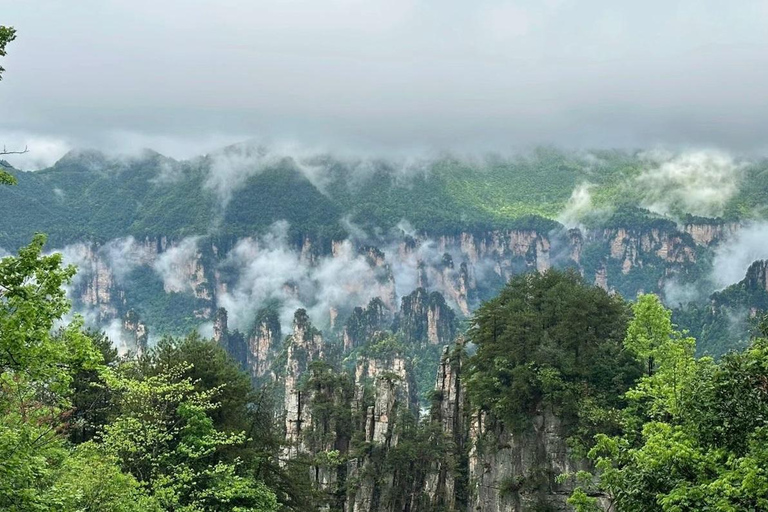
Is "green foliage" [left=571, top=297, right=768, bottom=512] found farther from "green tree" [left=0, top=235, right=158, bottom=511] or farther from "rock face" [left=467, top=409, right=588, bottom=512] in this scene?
"rock face" [left=467, top=409, right=588, bottom=512]

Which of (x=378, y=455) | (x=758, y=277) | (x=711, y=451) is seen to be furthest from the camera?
(x=758, y=277)

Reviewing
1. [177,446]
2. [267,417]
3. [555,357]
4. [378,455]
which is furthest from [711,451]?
[378,455]

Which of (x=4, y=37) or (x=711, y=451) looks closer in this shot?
(x=4, y=37)

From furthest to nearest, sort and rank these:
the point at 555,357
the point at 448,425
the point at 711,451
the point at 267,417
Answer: the point at 448,425 → the point at 555,357 → the point at 267,417 → the point at 711,451

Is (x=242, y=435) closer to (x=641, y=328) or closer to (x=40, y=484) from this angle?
(x=40, y=484)

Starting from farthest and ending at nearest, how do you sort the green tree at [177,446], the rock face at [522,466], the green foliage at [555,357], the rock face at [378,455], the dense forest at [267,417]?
the rock face at [378,455]
the rock face at [522,466]
the green foliage at [555,357]
the green tree at [177,446]
the dense forest at [267,417]

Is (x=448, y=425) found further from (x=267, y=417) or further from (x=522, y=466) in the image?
(x=267, y=417)

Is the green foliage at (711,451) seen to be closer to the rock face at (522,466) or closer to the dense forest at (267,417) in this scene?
the dense forest at (267,417)

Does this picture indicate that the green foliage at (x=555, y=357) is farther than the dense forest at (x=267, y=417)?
Yes

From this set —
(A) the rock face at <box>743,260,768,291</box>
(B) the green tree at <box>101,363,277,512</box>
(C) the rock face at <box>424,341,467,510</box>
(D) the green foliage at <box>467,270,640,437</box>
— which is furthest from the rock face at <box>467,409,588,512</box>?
(A) the rock face at <box>743,260,768,291</box>

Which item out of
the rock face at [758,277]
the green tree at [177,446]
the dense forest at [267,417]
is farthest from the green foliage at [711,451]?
Result: the rock face at [758,277]
